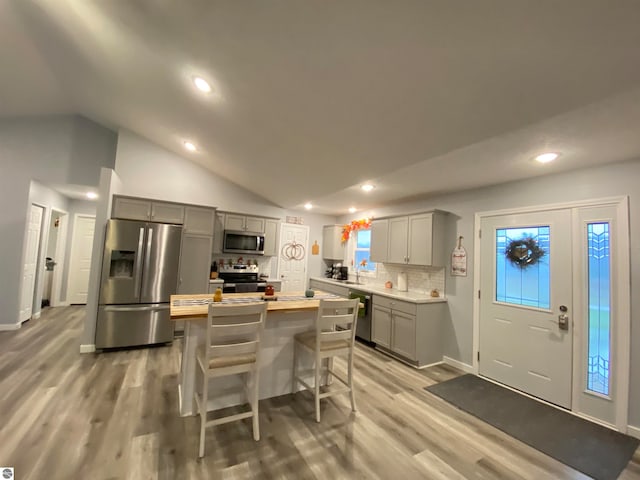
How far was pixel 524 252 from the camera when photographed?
3.21 m

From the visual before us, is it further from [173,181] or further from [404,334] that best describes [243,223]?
[404,334]

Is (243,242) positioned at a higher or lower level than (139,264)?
higher

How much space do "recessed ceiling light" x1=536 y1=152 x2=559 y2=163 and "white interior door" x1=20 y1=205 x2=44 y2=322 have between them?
717 cm

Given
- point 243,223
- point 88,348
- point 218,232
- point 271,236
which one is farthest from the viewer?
point 271,236

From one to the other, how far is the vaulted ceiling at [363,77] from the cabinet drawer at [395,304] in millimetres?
1647

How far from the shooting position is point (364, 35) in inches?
63.7

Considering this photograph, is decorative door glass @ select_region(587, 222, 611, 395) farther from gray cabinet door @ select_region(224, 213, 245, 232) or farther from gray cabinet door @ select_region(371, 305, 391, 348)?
gray cabinet door @ select_region(224, 213, 245, 232)

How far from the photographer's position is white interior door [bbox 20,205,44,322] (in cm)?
454

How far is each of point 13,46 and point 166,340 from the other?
3.95 metres

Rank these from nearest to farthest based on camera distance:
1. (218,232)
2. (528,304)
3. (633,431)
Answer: (633,431) < (528,304) < (218,232)

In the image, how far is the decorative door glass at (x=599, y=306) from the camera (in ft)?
8.48

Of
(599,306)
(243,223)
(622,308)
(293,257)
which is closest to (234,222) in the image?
(243,223)

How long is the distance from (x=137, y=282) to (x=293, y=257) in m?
3.14

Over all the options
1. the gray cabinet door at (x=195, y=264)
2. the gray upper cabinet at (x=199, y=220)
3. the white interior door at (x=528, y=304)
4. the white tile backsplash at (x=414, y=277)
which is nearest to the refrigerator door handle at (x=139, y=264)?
the gray cabinet door at (x=195, y=264)
